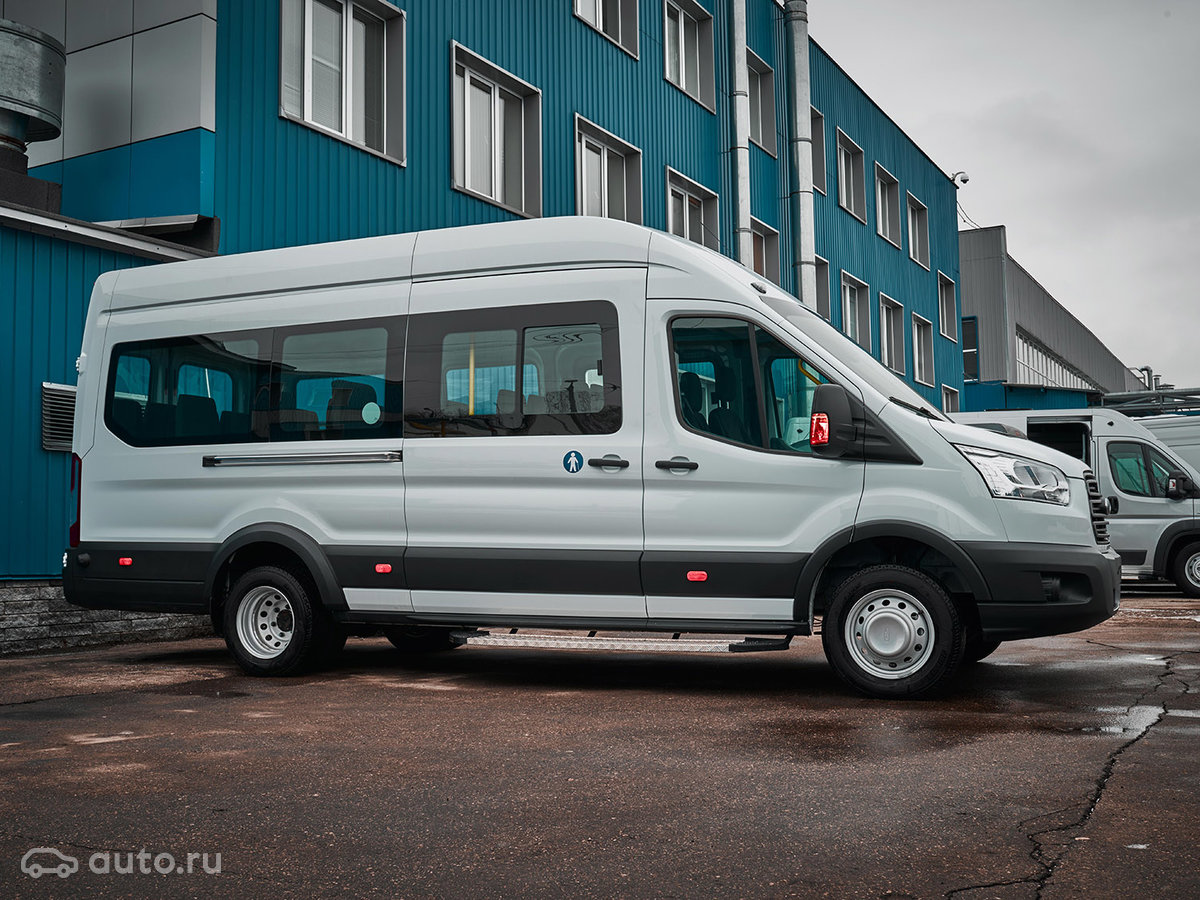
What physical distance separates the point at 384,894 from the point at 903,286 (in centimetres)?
2849

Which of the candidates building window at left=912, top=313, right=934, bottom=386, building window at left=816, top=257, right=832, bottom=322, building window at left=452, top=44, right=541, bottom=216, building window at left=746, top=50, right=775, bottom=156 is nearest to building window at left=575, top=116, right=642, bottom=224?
building window at left=452, top=44, right=541, bottom=216

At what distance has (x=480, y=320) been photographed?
7441mm

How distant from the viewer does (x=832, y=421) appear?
6551 mm

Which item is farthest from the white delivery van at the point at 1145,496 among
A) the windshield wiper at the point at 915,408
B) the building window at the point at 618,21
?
the windshield wiper at the point at 915,408

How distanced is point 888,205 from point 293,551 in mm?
24937

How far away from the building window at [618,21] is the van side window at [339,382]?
11.4m

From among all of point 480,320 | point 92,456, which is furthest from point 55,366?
point 480,320

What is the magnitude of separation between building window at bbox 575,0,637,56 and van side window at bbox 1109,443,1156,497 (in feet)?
29.7

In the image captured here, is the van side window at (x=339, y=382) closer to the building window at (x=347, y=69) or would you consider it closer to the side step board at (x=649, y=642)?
the side step board at (x=649, y=642)

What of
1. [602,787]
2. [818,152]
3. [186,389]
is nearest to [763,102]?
[818,152]

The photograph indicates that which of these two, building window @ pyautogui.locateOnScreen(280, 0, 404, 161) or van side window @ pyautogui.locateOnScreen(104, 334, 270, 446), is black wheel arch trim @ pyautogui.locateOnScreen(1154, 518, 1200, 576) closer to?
building window @ pyautogui.locateOnScreen(280, 0, 404, 161)

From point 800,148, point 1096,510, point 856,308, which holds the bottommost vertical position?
point 1096,510

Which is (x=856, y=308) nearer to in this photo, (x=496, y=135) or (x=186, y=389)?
(x=496, y=135)

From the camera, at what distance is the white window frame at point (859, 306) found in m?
26.5
